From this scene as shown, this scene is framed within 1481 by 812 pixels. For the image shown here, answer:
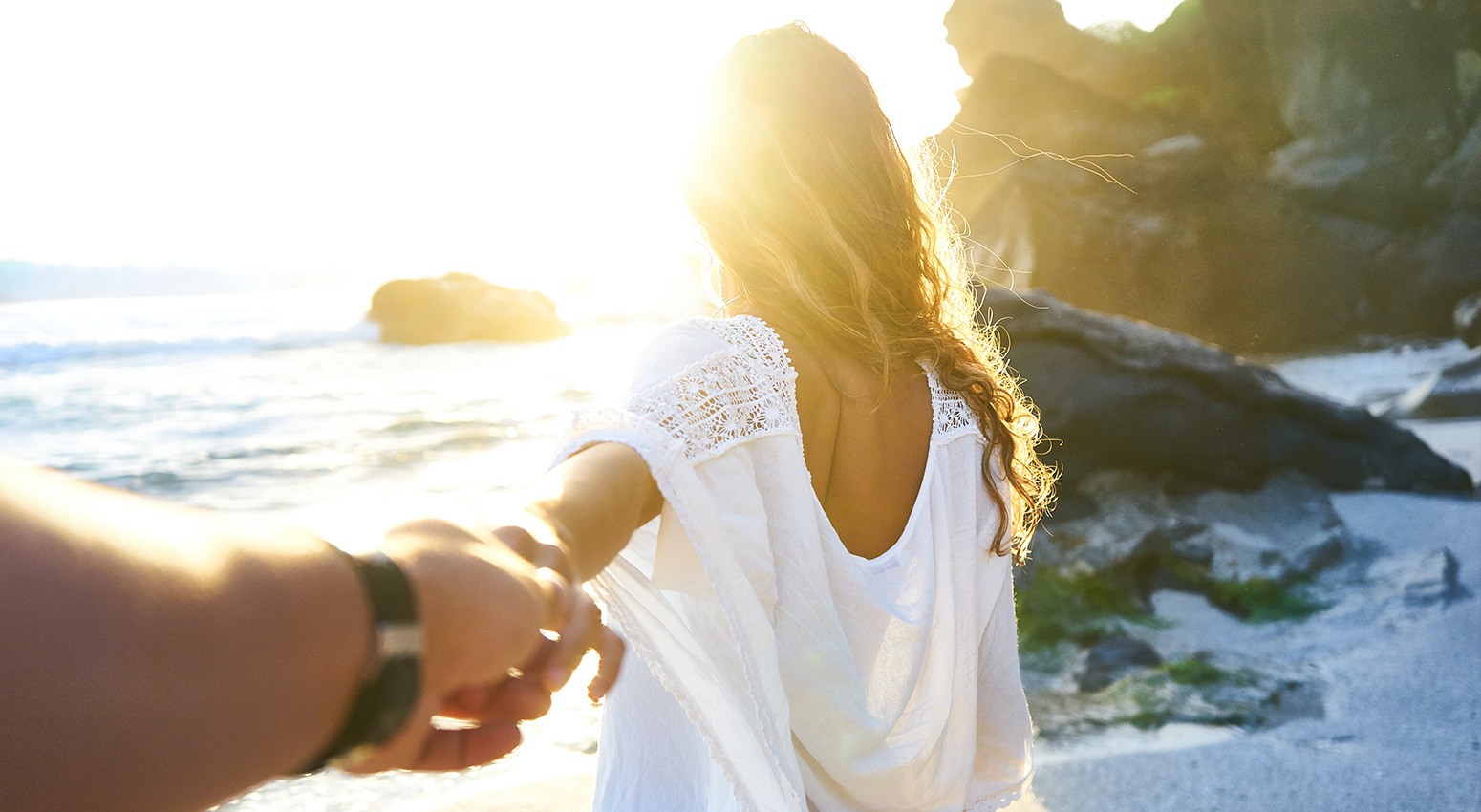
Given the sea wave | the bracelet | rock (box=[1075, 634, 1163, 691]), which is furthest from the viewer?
the sea wave

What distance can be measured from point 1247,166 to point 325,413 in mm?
13324

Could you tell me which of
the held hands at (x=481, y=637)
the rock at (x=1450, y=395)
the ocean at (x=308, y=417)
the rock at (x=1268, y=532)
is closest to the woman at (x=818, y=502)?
the ocean at (x=308, y=417)

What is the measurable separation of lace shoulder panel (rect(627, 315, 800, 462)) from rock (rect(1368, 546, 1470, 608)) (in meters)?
3.90

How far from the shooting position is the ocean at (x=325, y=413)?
358 centimetres

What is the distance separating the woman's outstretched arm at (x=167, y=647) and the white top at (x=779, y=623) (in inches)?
25.8

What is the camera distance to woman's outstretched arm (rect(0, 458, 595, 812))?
460 mm

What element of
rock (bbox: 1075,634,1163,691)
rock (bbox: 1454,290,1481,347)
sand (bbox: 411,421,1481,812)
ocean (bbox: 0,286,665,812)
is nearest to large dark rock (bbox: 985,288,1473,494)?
sand (bbox: 411,421,1481,812)

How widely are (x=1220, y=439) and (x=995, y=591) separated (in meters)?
3.93

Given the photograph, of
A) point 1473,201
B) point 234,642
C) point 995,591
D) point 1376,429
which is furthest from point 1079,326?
point 1473,201

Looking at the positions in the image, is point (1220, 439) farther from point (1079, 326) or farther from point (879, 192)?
point (879, 192)

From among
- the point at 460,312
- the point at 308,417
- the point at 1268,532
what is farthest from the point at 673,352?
the point at 460,312

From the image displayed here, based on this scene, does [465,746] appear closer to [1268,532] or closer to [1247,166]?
[1268,532]

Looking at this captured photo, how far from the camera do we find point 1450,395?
740 cm

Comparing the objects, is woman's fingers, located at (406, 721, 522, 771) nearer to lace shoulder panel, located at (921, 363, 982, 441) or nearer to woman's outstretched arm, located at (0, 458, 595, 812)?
woman's outstretched arm, located at (0, 458, 595, 812)
